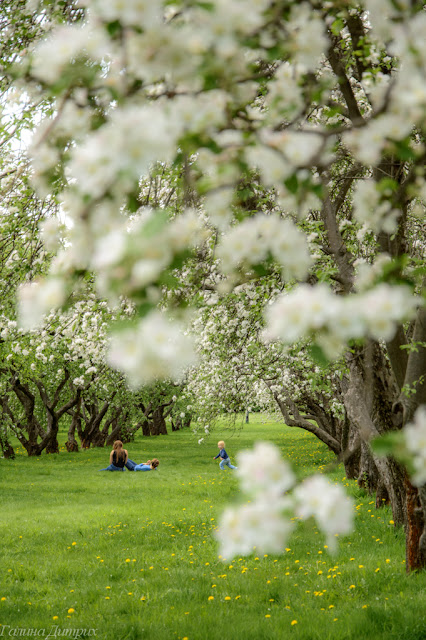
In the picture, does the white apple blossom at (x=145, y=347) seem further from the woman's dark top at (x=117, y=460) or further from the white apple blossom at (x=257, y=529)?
the woman's dark top at (x=117, y=460)

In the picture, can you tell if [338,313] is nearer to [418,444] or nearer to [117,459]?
[418,444]

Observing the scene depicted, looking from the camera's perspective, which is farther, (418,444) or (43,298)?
(418,444)

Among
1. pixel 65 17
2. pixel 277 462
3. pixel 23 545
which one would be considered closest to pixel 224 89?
pixel 277 462

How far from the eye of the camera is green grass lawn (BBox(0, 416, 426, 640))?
5.54 metres

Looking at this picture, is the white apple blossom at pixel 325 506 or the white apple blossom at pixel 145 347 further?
the white apple blossom at pixel 325 506

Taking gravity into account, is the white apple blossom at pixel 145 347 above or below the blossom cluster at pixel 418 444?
above

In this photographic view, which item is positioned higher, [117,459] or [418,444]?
[418,444]

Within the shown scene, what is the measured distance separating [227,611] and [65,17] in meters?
5.99

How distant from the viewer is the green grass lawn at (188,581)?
218 inches

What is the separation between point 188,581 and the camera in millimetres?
7113

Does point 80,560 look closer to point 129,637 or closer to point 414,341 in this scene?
point 129,637

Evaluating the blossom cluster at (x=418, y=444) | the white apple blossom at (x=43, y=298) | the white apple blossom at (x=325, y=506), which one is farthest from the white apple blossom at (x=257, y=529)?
the white apple blossom at (x=43, y=298)

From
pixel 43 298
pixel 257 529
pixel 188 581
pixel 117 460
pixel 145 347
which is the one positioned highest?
pixel 43 298

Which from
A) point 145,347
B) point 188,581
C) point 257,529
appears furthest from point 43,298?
point 188,581
